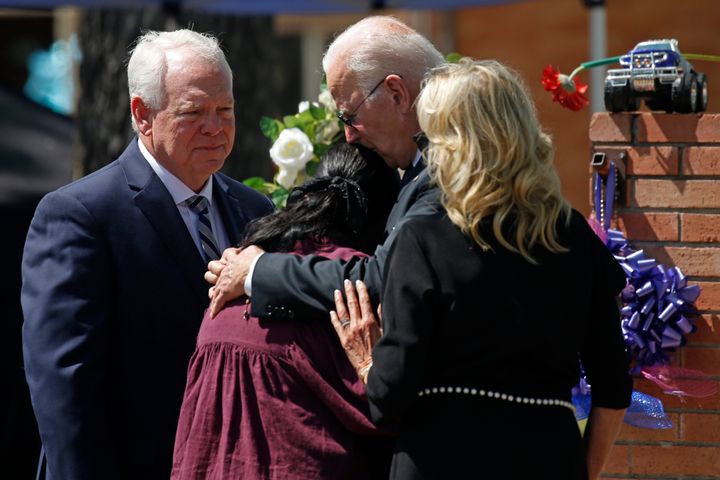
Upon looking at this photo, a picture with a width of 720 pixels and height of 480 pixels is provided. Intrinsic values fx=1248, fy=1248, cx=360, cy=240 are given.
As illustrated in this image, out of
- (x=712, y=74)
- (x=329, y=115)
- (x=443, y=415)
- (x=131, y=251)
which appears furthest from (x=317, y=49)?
(x=443, y=415)

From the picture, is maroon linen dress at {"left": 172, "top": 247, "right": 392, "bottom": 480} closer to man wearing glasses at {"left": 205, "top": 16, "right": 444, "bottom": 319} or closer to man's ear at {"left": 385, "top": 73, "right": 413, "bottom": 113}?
man wearing glasses at {"left": 205, "top": 16, "right": 444, "bottom": 319}

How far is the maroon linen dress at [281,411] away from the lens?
101 inches

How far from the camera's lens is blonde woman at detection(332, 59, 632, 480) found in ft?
7.91

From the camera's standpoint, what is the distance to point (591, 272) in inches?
99.3

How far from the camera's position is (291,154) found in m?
4.15

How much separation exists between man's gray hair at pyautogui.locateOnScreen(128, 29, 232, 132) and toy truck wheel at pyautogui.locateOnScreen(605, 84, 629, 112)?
41.6 inches

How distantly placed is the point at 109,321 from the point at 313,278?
0.64 m

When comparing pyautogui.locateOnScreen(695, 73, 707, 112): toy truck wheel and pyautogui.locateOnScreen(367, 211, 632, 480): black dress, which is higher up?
pyautogui.locateOnScreen(695, 73, 707, 112): toy truck wheel

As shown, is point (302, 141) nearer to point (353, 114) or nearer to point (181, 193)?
point (181, 193)

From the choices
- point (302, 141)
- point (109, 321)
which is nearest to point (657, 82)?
point (302, 141)

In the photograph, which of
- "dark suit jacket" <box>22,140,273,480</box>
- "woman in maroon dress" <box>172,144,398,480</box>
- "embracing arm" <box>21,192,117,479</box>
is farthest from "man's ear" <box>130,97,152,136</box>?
"woman in maroon dress" <box>172,144,398,480</box>

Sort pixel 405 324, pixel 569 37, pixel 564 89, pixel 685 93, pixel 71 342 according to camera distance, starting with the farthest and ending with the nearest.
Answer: pixel 569 37 < pixel 564 89 < pixel 685 93 < pixel 71 342 < pixel 405 324

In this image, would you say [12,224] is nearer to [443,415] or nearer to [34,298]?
[34,298]

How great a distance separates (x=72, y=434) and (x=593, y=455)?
46.8 inches
